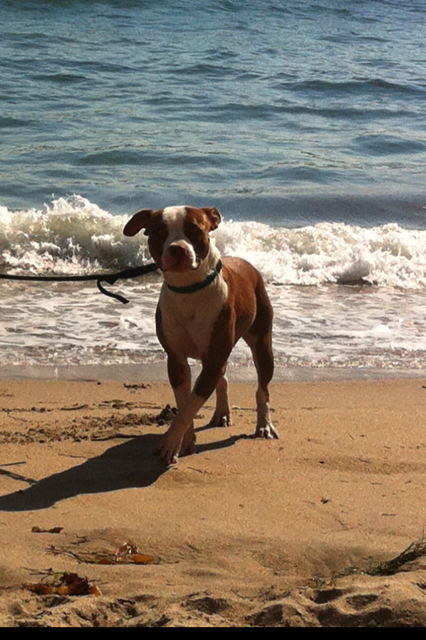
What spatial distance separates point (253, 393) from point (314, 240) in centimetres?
561

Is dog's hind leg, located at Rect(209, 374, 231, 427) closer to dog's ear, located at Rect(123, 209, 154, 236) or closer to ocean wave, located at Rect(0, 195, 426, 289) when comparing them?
dog's ear, located at Rect(123, 209, 154, 236)

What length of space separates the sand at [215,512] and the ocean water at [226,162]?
4.54 ft

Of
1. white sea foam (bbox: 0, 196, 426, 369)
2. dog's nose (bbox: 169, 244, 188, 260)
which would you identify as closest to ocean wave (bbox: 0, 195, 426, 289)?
white sea foam (bbox: 0, 196, 426, 369)

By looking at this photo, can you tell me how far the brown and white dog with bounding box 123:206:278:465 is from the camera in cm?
416

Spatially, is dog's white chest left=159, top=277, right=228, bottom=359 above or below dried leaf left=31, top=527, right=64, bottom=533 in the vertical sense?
above

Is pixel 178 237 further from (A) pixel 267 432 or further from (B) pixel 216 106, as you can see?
(B) pixel 216 106

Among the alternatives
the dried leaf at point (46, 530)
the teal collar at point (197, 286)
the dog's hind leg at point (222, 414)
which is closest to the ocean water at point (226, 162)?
the dog's hind leg at point (222, 414)

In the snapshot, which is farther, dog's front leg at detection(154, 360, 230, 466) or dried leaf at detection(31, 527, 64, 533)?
dog's front leg at detection(154, 360, 230, 466)

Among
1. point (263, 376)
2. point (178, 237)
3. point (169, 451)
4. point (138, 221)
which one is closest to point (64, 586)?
point (169, 451)

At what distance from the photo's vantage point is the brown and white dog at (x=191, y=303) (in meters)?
4.16

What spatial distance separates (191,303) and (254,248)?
7004 millimetres

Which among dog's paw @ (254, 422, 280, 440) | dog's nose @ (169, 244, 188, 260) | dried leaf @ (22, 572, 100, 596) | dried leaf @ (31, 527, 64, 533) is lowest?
dog's paw @ (254, 422, 280, 440)

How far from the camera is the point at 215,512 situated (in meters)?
3.80

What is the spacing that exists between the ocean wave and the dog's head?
5777mm
